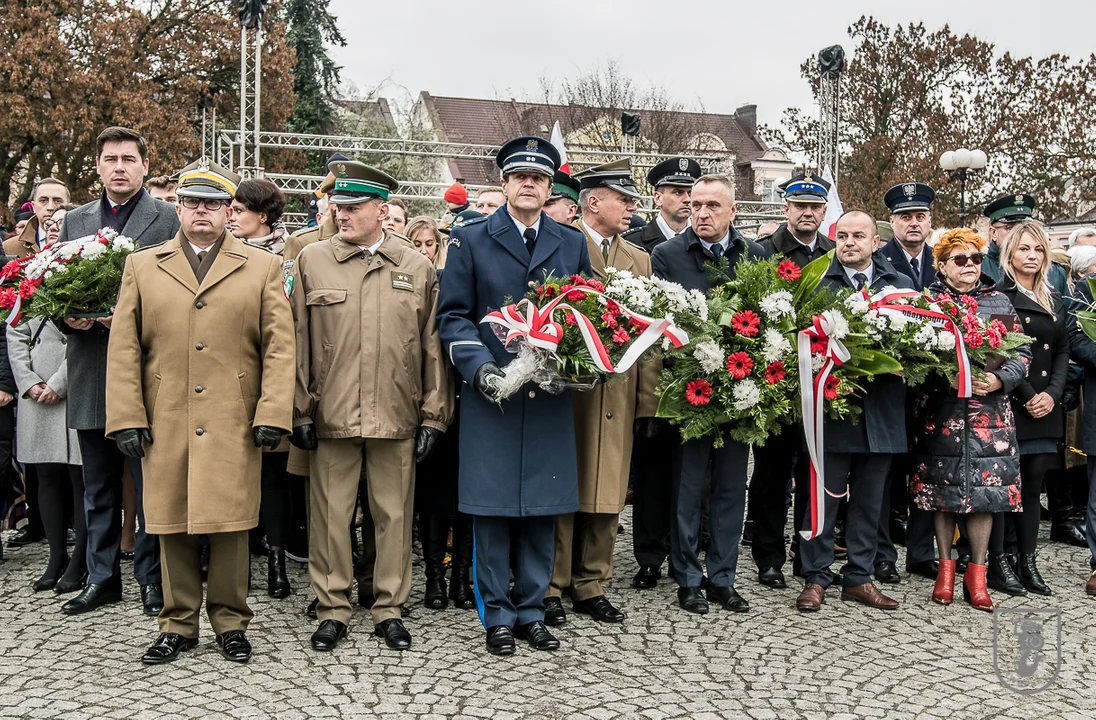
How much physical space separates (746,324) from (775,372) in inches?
11.4

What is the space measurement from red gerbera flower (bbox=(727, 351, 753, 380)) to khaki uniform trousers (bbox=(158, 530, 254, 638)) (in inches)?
101

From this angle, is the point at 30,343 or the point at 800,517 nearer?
the point at 30,343

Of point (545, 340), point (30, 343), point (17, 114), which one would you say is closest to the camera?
point (545, 340)

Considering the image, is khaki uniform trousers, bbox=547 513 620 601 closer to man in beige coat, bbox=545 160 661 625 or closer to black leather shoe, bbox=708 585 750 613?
man in beige coat, bbox=545 160 661 625

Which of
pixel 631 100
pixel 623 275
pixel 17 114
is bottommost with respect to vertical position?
pixel 623 275

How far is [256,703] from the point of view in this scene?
14.9 ft

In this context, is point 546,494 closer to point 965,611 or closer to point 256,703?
point 256,703

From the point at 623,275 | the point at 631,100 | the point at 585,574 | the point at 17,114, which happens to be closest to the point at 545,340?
the point at 623,275

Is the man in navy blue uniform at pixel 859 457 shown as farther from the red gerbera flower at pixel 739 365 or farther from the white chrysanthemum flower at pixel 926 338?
the red gerbera flower at pixel 739 365

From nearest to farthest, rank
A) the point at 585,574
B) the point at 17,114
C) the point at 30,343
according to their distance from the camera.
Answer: the point at 585,574 < the point at 30,343 < the point at 17,114

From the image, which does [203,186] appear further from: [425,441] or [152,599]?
[152,599]

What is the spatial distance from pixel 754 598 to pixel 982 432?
1663 mm

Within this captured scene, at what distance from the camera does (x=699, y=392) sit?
18.6ft

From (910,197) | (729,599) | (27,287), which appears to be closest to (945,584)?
(729,599)
